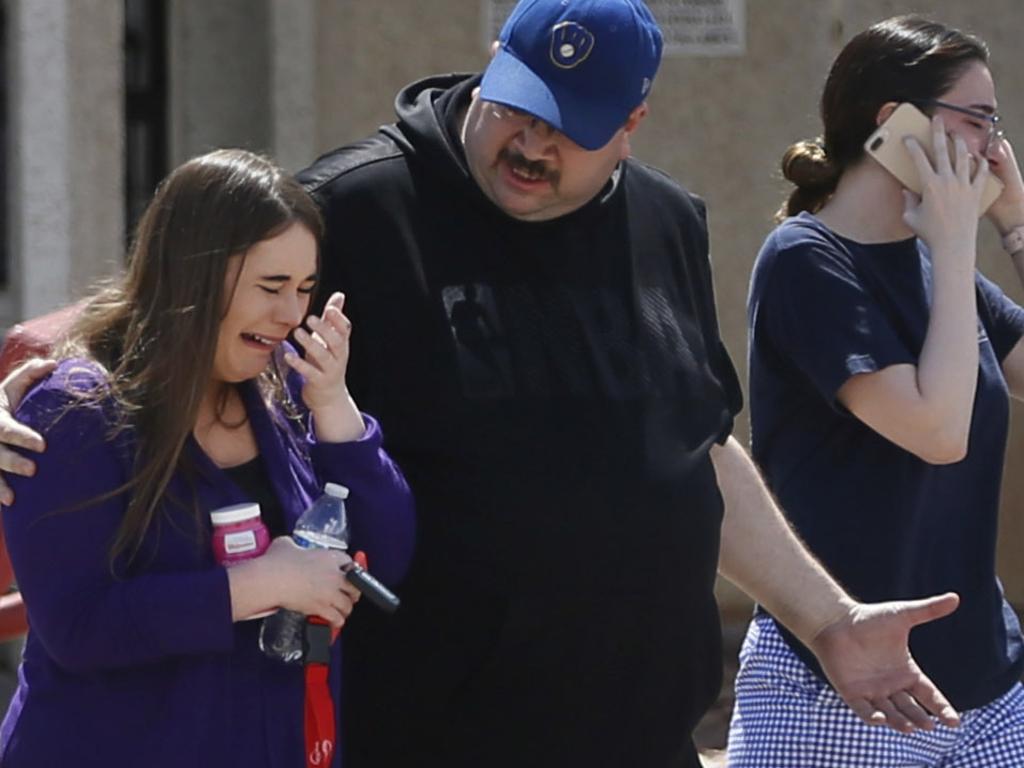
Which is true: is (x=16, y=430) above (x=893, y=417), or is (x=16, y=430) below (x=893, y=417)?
above

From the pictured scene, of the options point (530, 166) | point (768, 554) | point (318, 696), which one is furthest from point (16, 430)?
point (768, 554)

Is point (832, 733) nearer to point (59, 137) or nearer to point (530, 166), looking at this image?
point (530, 166)

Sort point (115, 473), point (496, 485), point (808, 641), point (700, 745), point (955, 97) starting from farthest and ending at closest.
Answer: point (700, 745)
point (955, 97)
point (808, 641)
point (496, 485)
point (115, 473)

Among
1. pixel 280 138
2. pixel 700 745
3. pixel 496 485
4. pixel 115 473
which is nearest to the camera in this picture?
pixel 115 473

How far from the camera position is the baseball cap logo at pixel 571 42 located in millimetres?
2795

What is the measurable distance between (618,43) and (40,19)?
4119mm

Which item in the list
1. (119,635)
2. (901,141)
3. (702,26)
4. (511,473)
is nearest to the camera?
(119,635)

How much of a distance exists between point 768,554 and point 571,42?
86 centimetres

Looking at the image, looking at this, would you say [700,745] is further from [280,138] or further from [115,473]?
[115,473]

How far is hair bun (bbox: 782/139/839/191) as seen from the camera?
3498 millimetres

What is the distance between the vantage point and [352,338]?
8.95ft

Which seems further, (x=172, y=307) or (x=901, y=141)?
(x=901, y=141)

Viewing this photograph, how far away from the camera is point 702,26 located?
7.79 meters

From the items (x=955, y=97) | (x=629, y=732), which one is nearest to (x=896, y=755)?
(x=629, y=732)
